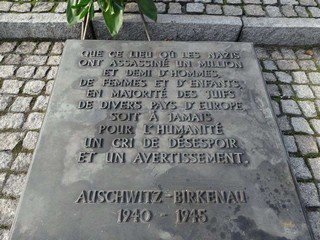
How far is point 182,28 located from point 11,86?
74.4 inches

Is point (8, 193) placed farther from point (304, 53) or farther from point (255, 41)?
point (304, 53)

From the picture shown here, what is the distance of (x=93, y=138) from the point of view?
2322 millimetres

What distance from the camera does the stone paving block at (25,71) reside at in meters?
3.32

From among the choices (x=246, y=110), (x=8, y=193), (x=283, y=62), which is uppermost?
(x=246, y=110)

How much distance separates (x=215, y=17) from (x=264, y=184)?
2177mm

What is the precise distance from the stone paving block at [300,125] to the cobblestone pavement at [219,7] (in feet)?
4.56

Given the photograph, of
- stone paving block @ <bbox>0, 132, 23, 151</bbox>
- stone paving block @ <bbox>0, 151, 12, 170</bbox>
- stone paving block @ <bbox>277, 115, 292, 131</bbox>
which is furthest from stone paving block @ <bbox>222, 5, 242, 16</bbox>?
stone paving block @ <bbox>0, 151, 12, 170</bbox>

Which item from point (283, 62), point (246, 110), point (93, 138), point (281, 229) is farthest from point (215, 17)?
point (281, 229)

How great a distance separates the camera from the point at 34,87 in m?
3.22

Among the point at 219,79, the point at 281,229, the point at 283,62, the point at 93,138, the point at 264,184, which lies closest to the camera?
the point at 281,229

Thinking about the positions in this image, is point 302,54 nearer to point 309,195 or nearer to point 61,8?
point 309,195

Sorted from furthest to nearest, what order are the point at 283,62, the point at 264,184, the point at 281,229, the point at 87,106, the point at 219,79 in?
the point at 283,62
the point at 219,79
the point at 87,106
the point at 264,184
the point at 281,229

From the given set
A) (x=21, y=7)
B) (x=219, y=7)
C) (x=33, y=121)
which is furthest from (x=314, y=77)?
(x=21, y=7)

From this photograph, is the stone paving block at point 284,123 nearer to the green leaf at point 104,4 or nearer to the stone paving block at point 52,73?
the green leaf at point 104,4
